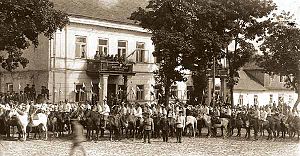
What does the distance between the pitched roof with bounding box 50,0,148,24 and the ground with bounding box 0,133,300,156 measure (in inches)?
668

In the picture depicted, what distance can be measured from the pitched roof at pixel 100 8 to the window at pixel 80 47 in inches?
79.9

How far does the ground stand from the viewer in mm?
19094

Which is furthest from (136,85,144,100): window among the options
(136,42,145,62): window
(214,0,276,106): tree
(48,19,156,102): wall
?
(214,0,276,106): tree

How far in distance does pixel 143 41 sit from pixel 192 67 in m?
14.8

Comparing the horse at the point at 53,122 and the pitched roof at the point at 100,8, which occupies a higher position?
the pitched roof at the point at 100,8

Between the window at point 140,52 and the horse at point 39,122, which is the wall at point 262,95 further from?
the horse at point 39,122

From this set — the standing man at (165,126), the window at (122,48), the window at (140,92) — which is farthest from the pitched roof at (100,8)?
the standing man at (165,126)

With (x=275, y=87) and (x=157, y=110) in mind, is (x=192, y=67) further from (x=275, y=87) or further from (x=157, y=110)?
(x=275, y=87)

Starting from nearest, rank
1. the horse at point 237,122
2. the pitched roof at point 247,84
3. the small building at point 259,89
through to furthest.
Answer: the horse at point 237,122 < the small building at point 259,89 < the pitched roof at point 247,84

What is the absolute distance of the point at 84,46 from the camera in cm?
3906

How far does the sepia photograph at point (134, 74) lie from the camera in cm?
2297

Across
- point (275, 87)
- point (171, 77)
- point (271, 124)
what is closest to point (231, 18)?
point (171, 77)

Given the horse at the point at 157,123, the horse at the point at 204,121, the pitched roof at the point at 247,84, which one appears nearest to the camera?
the horse at the point at 157,123

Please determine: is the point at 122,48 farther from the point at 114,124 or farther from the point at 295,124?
the point at 295,124
